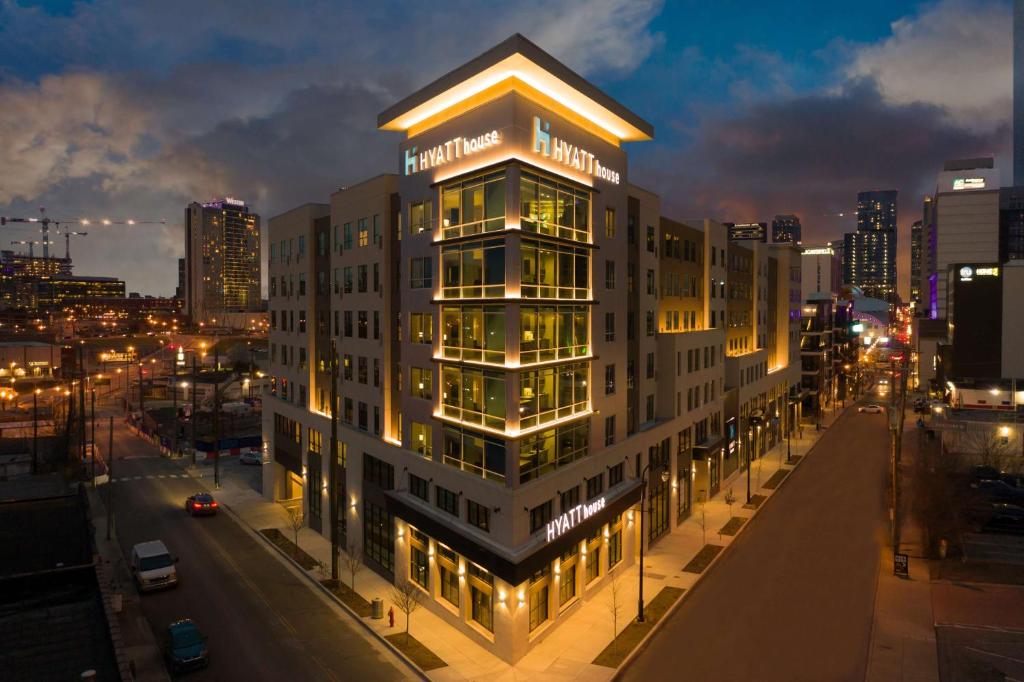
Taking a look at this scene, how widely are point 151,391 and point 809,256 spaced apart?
148328 mm

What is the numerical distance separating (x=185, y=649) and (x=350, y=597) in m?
8.79

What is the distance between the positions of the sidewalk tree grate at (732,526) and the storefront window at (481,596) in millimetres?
21076

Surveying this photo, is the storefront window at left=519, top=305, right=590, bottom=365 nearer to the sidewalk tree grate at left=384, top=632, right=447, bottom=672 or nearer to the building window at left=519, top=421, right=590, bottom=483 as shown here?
the building window at left=519, top=421, right=590, bottom=483

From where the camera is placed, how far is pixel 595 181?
33.8 meters

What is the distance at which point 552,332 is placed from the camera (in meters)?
30.2

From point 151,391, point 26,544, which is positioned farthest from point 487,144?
point 151,391

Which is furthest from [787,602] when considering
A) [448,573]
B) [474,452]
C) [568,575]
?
[474,452]

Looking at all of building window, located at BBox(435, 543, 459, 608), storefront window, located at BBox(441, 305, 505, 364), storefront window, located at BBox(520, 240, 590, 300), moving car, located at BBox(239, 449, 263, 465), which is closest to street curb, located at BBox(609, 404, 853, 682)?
building window, located at BBox(435, 543, 459, 608)

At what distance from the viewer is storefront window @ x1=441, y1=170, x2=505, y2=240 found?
2825 centimetres

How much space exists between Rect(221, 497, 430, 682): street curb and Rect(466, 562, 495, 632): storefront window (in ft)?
12.3

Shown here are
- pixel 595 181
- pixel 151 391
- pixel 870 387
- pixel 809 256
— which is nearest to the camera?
pixel 595 181

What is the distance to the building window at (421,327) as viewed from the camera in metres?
33.3

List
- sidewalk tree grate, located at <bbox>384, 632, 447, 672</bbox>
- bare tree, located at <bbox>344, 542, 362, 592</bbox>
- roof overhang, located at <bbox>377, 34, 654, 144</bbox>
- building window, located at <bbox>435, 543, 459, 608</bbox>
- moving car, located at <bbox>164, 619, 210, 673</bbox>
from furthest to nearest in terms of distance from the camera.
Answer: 1. bare tree, located at <bbox>344, 542, 362, 592</bbox>
2. building window, located at <bbox>435, 543, 459, 608</bbox>
3. roof overhang, located at <bbox>377, 34, 654, 144</bbox>
4. sidewalk tree grate, located at <bbox>384, 632, 447, 672</bbox>
5. moving car, located at <bbox>164, 619, 210, 673</bbox>

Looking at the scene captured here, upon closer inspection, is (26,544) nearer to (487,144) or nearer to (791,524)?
(487,144)
